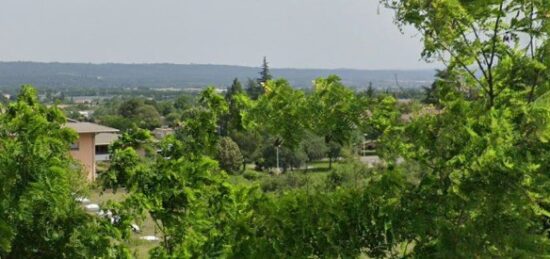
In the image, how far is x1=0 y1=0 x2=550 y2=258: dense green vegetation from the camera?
10.4 ft

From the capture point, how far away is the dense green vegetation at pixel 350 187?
10.4 ft

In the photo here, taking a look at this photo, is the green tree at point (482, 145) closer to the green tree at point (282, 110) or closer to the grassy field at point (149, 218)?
the green tree at point (282, 110)

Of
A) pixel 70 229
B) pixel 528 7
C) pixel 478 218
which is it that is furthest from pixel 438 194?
pixel 70 229

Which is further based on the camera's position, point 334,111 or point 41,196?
point 334,111

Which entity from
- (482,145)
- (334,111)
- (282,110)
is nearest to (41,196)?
(282,110)

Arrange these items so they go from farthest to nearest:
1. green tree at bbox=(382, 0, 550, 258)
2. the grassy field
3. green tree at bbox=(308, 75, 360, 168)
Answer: the grassy field < green tree at bbox=(308, 75, 360, 168) < green tree at bbox=(382, 0, 550, 258)

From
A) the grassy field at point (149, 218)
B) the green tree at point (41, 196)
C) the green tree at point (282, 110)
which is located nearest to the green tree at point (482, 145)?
the green tree at point (282, 110)

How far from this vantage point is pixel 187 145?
448 cm

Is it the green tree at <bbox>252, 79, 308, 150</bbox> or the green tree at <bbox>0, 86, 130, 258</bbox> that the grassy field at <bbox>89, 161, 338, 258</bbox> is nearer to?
the green tree at <bbox>0, 86, 130, 258</bbox>

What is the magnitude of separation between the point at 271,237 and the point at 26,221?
1.20 metres

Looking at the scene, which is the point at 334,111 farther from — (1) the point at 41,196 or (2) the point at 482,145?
(1) the point at 41,196

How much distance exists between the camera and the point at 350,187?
3975 millimetres

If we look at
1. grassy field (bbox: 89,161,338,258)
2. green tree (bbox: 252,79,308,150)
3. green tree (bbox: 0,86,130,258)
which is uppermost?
green tree (bbox: 252,79,308,150)

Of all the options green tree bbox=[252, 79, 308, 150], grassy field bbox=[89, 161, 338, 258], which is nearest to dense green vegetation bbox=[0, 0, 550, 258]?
green tree bbox=[252, 79, 308, 150]
